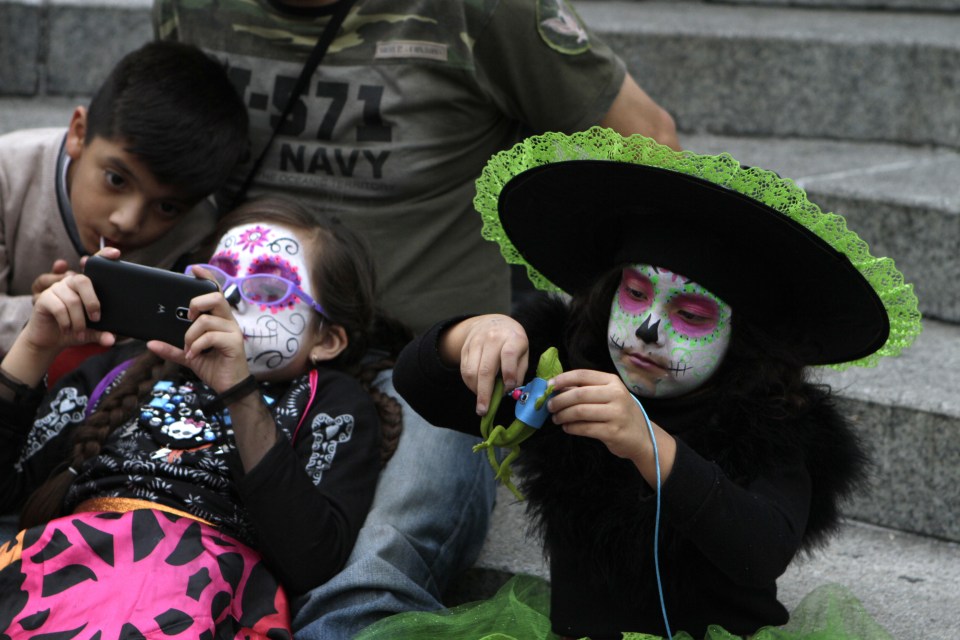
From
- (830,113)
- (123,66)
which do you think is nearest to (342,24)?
(123,66)

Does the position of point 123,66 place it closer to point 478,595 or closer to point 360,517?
point 360,517

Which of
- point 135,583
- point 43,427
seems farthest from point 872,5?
point 135,583

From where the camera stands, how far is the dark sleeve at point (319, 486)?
1846 millimetres

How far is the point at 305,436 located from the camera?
6.61ft

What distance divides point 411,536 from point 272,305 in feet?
A: 1.43

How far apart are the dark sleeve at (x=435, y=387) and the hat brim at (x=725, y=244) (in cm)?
24

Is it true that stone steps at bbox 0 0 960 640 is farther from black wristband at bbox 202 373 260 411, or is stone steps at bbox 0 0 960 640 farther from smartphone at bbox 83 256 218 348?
smartphone at bbox 83 256 218 348

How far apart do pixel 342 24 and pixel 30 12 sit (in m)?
1.95

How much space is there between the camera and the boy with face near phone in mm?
2271

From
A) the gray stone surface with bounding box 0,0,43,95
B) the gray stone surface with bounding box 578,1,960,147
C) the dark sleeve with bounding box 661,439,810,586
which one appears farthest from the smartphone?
the gray stone surface with bounding box 0,0,43,95

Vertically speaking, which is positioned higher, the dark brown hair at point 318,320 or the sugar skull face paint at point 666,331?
the sugar skull face paint at point 666,331

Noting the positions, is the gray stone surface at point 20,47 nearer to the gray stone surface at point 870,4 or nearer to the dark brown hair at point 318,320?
the dark brown hair at point 318,320

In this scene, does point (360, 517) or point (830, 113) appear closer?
point (360, 517)

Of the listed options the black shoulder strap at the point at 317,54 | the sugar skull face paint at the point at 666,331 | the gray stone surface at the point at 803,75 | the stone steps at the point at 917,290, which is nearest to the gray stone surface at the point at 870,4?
the gray stone surface at the point at 803,75
